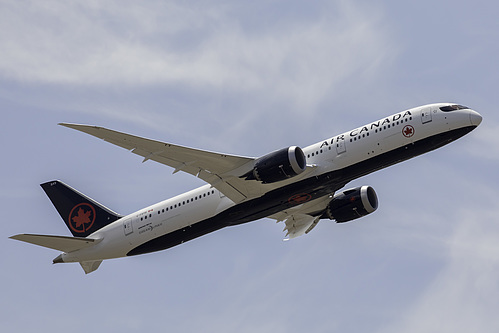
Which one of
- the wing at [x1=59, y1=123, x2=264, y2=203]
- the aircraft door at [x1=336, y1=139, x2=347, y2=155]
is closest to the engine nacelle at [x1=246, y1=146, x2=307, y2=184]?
the wing at [x1=59, y1=123, x2=264, y2=203]

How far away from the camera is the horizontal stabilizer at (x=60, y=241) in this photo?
49319 millimetres

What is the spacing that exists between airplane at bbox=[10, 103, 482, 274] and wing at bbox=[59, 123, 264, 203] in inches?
2.2

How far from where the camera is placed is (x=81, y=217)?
55.2 metres

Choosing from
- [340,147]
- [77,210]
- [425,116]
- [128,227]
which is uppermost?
[77,210]

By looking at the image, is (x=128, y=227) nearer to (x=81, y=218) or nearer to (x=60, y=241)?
(x=60, y=241)

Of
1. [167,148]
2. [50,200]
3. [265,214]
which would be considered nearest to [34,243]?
[50,200]

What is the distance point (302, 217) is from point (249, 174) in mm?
10579

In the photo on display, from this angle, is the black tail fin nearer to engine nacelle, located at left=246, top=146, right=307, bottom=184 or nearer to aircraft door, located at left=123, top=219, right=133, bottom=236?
aircraft door, located at left=123, top=219, right=133, bottom=236

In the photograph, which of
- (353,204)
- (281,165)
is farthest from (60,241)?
(353,204)

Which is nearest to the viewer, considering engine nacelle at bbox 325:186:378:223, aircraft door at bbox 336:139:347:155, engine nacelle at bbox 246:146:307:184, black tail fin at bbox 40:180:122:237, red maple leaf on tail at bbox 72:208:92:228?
engine nacelle at bbox 246:146:307:184

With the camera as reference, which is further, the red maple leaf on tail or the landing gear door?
the red maple leaf on tail

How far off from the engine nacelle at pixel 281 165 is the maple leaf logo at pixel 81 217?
14.6 m

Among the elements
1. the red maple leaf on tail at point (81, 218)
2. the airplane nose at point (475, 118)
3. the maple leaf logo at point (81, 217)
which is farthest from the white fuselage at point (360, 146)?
the red maple leaf on tail at point (81, 218)

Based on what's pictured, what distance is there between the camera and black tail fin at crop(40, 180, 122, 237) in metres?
54.3
